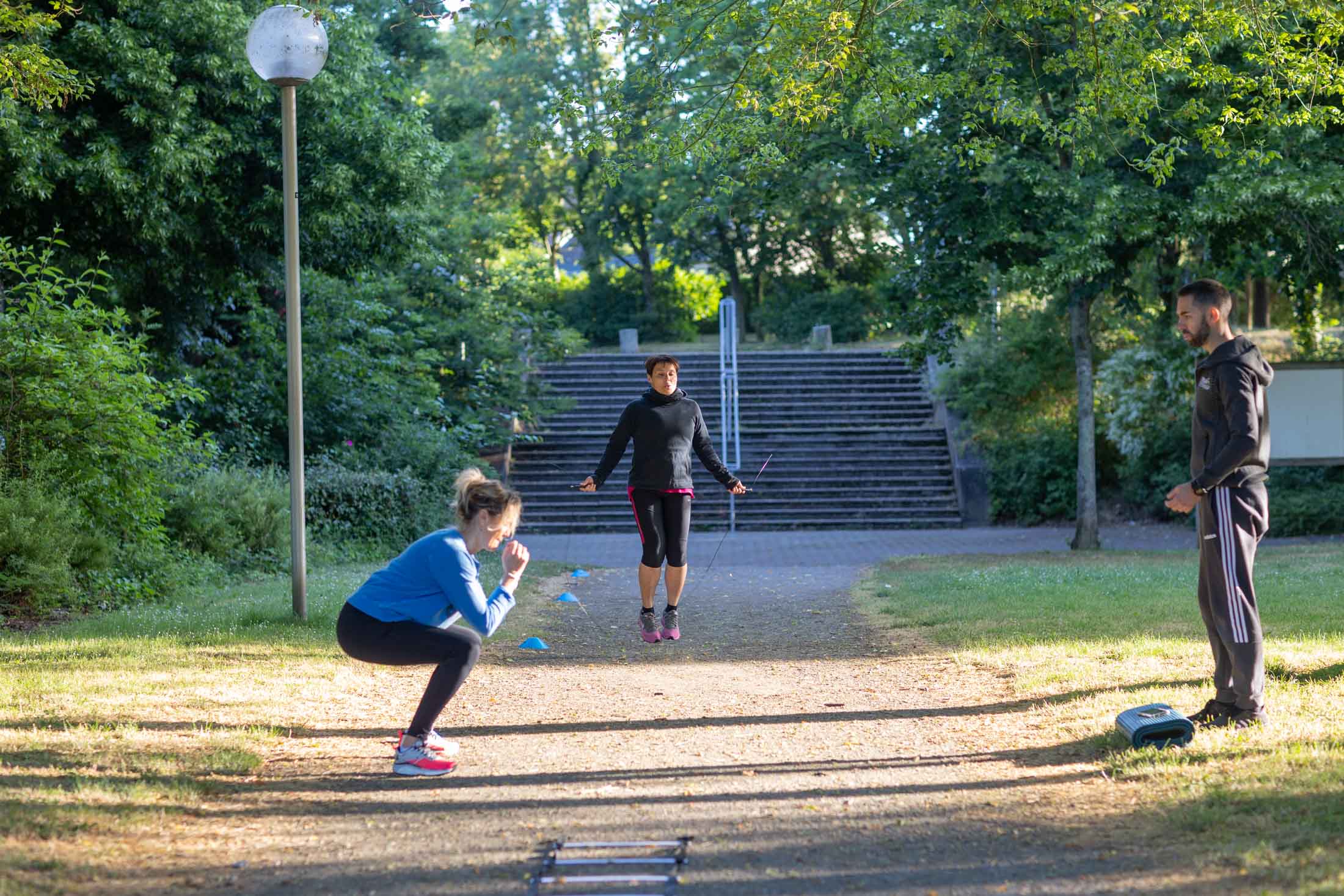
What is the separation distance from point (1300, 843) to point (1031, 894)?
0.98 meters

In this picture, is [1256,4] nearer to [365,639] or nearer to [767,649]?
[767,649]

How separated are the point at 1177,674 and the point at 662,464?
3.46 meters

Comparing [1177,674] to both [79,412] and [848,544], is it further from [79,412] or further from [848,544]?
[848,544]

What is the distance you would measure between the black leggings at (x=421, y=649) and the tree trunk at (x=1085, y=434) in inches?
526

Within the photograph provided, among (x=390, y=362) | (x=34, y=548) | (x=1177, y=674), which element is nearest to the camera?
(x=1177, y=674)

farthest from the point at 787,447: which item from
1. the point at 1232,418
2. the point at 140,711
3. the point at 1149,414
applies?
the point at 1232,418

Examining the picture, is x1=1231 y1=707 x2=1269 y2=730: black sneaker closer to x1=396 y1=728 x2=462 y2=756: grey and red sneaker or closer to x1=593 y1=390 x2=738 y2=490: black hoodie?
x1=396 y1=728 x2=462 y2=756: grey and red sneaker

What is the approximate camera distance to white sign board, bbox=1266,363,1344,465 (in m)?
17.8

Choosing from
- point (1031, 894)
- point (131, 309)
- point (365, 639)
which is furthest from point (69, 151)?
point (1031, 894)

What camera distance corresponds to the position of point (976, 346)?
25.6 meters

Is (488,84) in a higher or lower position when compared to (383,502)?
higher

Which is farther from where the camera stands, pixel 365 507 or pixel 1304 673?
pixel 365 507

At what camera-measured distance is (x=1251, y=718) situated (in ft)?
19.1

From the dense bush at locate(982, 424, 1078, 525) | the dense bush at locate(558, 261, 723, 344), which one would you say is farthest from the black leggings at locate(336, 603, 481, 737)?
the dense bush at locate(558, 261, 723, 344)
